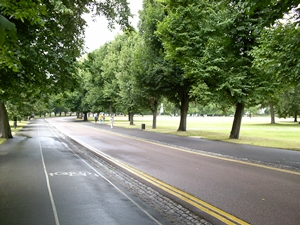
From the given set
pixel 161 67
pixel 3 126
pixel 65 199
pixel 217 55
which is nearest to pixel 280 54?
pixel 217 55

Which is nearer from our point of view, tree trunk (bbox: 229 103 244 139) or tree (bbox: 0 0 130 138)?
tree (bbox: 0 0 130 138)

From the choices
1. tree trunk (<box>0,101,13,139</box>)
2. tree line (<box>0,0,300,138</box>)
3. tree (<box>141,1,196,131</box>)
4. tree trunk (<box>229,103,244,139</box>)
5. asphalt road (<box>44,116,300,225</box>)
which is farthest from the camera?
tree (<box>141,1,196,131</box>)

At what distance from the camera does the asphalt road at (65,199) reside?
500cm

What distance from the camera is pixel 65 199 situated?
6133mm

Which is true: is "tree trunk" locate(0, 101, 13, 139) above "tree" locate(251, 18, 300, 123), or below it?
below

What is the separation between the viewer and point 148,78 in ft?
86.5

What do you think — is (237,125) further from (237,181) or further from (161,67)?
(237,181)

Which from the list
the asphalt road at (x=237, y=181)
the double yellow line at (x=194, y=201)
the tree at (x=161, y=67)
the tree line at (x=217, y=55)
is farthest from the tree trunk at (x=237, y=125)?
the double yellow line at (x=194, y=201)

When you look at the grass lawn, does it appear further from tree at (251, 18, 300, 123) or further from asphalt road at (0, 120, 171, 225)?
asphalt road at (0, 120, 171, 225)

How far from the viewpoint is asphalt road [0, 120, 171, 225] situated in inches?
197

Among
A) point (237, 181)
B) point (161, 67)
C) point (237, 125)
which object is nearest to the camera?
point (237, 181)

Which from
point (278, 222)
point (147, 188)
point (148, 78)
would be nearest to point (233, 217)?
point (278, 222)

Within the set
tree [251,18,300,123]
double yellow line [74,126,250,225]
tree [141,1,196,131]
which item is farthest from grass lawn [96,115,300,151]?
double yellow line [74,126,250,225]

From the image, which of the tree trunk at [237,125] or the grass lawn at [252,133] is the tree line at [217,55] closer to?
the tree trunk at [237,125]
